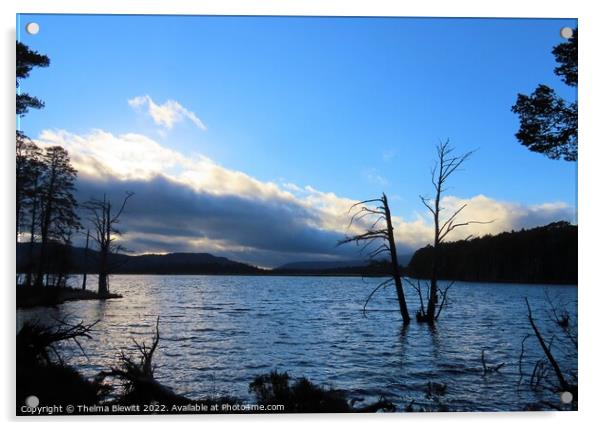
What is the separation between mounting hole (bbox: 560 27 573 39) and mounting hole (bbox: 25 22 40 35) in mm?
7484

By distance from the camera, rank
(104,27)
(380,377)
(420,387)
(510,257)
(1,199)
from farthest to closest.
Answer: (510,257) < (380,377) < (420,387) < (104,27) < (1,199)

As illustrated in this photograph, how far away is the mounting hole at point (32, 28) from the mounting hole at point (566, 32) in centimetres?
748

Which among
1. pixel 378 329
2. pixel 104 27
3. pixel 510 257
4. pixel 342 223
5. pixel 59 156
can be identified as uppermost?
pixel 104 27

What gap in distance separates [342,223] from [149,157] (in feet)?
10.9

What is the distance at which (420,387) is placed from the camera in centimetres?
694

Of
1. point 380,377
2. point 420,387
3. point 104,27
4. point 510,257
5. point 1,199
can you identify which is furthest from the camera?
point 510,257

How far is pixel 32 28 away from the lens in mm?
6125

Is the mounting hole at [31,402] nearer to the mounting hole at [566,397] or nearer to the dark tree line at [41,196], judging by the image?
the dark tree line at [41,196]

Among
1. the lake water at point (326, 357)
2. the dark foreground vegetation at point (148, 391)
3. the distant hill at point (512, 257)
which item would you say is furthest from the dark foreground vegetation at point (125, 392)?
the distant hill at point (512, 257)

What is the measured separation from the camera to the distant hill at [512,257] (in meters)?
6.88

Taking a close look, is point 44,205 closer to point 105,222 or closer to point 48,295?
point 105,222

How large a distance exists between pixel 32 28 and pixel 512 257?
11.1 metres
